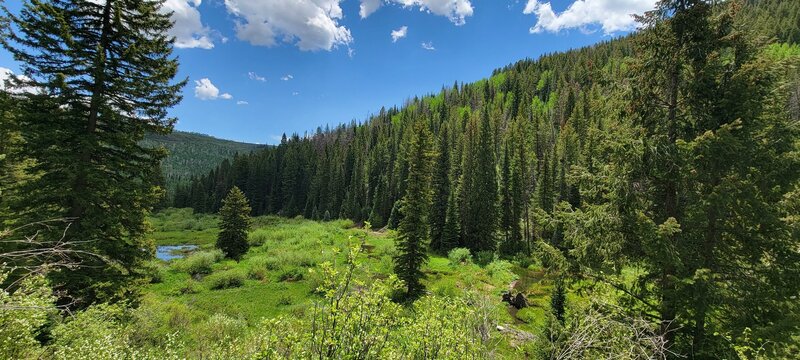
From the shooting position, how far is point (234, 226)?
4012 centimetres

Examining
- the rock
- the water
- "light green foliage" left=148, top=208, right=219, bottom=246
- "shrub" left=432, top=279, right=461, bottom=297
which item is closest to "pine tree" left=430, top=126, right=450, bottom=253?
"shrub" left=432, top=279, right=461, bottom=297

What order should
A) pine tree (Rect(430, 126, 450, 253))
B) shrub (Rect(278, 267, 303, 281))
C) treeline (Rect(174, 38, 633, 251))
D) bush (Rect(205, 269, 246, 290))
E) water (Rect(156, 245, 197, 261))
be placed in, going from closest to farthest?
bush (Rect(205, 269, 246, 290))
shrub (Rect(278, 267, 303, 281))
water (Rect(156, 245, 197, 261))
pine tree (Rect(430, 126, 450, 253))
treeline (Rect(174, 38, 633, 251))

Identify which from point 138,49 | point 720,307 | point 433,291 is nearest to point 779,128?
point 720,307

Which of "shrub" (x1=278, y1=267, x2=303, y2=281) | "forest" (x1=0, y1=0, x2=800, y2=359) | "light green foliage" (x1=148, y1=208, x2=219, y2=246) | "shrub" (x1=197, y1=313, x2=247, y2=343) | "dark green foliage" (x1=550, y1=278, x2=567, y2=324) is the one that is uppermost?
"forest" (x1=0, y1=0, x2=800, y2=359)

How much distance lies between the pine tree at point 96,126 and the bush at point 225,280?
57.2ft

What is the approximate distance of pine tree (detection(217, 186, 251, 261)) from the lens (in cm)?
3903

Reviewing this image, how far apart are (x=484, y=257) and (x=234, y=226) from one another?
29.6 metres

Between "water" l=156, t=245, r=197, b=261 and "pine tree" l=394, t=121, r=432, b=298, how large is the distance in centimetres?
2994

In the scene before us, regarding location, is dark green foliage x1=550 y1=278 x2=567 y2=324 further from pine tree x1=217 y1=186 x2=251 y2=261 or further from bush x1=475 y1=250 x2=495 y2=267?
pine tree x1=217 y1=186 x2=251 y2=261

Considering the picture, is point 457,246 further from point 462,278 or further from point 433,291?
point 433,291

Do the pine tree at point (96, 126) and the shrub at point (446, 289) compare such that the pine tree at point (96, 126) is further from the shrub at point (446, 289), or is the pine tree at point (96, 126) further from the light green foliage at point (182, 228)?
the light green foliage at point (182, 228)

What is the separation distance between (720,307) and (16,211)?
1905 centimetres

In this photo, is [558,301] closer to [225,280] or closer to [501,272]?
[501,272]

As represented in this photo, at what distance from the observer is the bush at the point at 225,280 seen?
28.7 m
